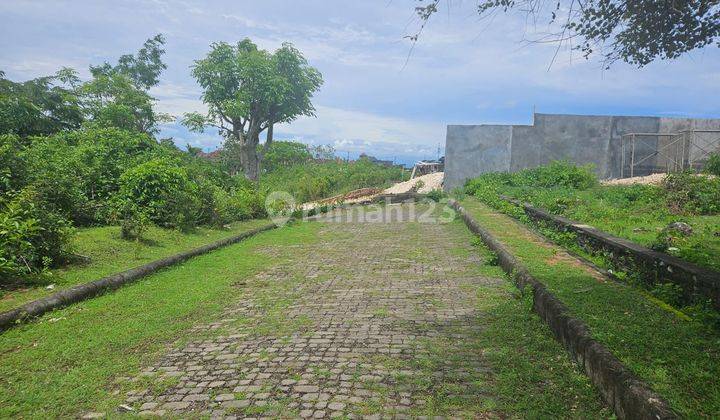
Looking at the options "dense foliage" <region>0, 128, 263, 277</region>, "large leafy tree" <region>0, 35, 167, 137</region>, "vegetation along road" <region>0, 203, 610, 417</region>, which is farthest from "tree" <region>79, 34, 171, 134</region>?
"vegetation along road" <region>0, 203, 610, 417</region>

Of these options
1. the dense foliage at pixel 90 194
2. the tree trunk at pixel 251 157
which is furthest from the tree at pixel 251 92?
the dense foliage at pixel 90 194

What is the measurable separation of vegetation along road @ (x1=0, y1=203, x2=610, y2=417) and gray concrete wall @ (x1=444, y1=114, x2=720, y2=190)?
54.0ft

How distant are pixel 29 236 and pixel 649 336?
635cm

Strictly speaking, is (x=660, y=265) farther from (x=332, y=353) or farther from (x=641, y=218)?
(x=641, y=218)

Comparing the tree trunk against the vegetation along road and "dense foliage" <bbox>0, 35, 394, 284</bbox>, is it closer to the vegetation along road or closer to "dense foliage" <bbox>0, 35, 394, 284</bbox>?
"dense foliage" <bbox>0, 35, 394, 284</bbox>

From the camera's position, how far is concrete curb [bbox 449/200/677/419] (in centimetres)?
241

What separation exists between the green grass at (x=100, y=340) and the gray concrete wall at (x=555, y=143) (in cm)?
1773

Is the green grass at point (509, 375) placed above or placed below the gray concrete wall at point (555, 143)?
below

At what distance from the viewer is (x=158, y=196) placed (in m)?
10.1

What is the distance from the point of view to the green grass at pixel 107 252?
5141 millimetres

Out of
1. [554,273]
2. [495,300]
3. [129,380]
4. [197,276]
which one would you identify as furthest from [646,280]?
[197,276]

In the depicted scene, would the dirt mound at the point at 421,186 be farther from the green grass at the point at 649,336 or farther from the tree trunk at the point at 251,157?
the green grass at the point at 649,336

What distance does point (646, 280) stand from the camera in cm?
498

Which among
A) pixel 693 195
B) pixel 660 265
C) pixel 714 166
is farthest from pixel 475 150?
pixel 660 265
